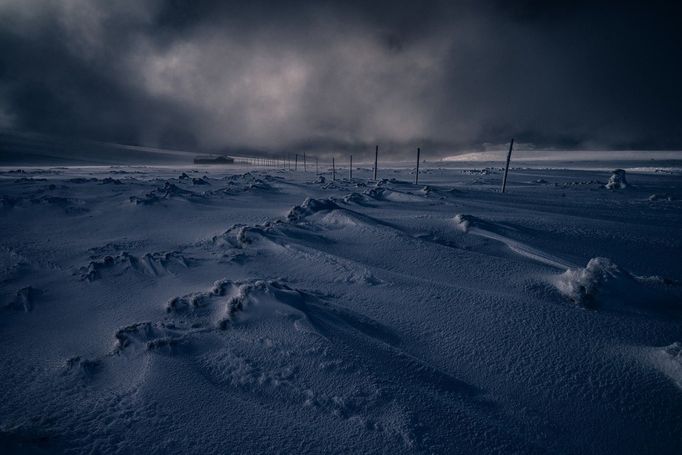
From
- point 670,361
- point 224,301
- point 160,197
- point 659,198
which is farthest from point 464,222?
Answer: point 659,198

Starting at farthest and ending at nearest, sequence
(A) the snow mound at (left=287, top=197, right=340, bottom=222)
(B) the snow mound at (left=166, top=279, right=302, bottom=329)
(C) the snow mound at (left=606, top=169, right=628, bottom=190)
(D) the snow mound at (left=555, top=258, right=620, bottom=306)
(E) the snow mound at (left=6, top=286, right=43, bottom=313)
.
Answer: (C) the snow mound at (left=606, top=169, right=628, bottom=190), (A) the snow mound at (left=287, top=197, right=340, bottom=222), (E) the snow mound at (left=6, top=286, right=43, bottom=313), (D) the snow mound at (left=555, top=258, right=620, bottom=306), (B) the snow mound at (left=166, top=279, right=302, bottom=329)

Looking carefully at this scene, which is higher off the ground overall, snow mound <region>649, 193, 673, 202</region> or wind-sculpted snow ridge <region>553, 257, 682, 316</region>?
snow mound <region>649, 193, 673, 202</region>

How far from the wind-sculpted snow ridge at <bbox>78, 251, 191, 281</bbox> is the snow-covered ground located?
0.04m

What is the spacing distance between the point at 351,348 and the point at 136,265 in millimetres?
4080

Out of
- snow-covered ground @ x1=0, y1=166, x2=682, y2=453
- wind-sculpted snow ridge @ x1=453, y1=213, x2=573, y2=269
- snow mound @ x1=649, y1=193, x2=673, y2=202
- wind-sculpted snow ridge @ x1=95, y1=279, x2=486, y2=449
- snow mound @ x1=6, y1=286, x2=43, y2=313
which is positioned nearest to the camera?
snow-covered ground @ x1=0, y1=166, x2=682, y2=453

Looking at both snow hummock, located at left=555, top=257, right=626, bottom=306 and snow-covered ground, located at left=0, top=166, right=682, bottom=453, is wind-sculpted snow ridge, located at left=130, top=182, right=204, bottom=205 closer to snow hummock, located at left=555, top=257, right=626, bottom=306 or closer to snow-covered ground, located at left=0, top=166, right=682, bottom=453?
snow-covered ground, located at left=0, top=166, right=682, bottom=453

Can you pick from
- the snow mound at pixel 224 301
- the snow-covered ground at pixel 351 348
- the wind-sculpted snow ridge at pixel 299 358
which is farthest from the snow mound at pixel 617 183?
the snow mound at pixel 224 301

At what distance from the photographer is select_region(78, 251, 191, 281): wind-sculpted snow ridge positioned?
15.4ft

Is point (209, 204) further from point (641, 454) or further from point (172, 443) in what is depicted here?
point (641, 454)

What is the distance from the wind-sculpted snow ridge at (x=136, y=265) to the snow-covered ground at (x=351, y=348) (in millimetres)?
43

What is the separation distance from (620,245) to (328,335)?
584 centimetres

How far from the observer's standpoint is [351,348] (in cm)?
262

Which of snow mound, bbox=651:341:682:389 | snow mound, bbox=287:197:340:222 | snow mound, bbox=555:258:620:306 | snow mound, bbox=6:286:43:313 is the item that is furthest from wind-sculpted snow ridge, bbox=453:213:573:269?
snow mound, bbox=6:286:43:313

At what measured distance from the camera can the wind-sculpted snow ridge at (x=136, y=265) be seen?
15.4 ft
